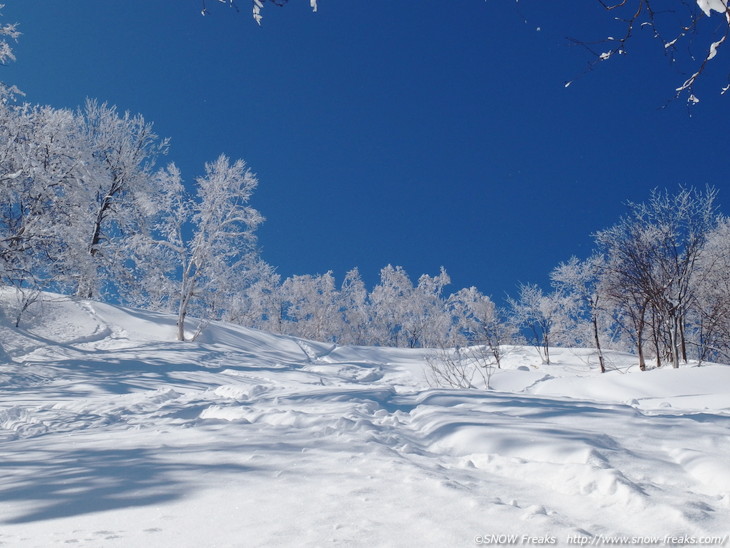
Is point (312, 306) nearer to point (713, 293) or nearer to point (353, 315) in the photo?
point (353, 315)

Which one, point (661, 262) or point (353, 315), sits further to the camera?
point (353, 315)

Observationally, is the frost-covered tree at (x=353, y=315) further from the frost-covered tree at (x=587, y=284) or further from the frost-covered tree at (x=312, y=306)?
the frost-covered tree at (x=587, y=284)

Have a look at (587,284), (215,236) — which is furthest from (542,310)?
(215,236)

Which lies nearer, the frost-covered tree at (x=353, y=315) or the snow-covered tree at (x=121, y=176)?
the snow-covered tree at (x=121, y=176)

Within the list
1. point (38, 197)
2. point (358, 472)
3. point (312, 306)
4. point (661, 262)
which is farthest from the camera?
point (312, 306)

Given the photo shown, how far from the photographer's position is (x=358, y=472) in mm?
2576

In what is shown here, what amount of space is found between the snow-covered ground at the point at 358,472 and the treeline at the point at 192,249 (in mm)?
5145

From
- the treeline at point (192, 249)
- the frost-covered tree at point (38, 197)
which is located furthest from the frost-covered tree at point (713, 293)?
the frost-covered tree at point (38, 197)

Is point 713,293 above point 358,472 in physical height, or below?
above

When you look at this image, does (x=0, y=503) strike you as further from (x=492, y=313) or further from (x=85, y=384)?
(x=492, y=313)

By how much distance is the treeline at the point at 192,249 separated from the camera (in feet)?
32.2

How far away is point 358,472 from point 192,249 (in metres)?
16.3

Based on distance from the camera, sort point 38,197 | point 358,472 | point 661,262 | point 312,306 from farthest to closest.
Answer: point 312,306 → point 661,262 → point 38,197 → point 358,472

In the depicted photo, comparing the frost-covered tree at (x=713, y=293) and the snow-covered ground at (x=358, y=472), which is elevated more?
the frost-covered tree at (x=713, y=293)
